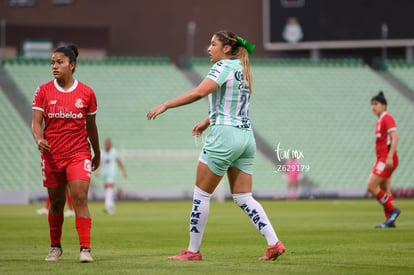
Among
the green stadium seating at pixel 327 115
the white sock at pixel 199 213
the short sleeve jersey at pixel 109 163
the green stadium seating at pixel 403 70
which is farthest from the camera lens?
the green stadium seating at pixel 403 70

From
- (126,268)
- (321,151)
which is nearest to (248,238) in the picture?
(126,268)

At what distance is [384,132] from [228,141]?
7.20 m

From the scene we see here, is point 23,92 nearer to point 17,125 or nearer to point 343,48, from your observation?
point 17,125

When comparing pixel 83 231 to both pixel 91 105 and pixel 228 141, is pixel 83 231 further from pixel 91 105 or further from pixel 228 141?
pixel 228 141

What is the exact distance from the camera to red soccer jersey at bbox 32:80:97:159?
8.61m

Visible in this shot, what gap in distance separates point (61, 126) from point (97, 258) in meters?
1.60

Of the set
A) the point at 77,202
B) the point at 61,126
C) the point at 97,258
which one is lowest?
the point at 97,258

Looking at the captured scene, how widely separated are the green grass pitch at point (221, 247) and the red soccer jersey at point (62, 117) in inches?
47.4

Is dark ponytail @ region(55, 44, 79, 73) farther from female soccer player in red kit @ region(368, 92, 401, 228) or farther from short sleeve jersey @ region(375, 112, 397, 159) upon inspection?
short sleeve jersey @ region(375, 112, 397, 159)

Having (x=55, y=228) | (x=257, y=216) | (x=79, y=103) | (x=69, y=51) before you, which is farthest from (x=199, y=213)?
(x=69, y=51)

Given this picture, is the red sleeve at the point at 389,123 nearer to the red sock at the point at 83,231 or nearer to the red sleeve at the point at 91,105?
the red sleeve at the point at 91,105

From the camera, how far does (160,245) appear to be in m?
11.4

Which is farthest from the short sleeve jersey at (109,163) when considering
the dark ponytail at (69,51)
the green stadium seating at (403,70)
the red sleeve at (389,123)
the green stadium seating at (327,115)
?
the green stadium seating at (403,70)

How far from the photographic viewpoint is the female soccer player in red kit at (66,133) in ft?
28.2
